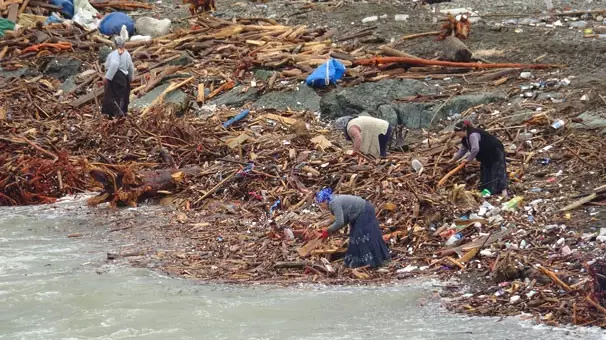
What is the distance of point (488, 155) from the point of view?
461 inches

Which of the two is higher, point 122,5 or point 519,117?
point 122,5

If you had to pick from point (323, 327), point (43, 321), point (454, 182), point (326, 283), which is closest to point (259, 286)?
point (326, 283)

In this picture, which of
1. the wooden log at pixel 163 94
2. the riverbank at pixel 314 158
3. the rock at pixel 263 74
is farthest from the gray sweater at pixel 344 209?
the rock at pixel 263 74

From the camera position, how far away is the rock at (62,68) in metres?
20.6

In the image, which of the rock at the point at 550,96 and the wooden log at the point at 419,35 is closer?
the rock at the point at 550,96

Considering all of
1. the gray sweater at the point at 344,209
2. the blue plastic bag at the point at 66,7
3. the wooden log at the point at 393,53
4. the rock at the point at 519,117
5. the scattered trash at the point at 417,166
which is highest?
the blue plastic bag at the point at 66,7

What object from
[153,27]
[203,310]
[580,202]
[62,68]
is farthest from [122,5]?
[203,310]

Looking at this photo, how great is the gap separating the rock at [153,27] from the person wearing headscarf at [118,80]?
6181 millimetres

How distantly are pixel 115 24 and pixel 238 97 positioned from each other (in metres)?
5.99

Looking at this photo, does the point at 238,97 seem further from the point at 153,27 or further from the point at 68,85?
the point at 153,27

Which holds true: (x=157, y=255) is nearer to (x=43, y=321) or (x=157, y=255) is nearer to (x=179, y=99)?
(x=43, y=321)

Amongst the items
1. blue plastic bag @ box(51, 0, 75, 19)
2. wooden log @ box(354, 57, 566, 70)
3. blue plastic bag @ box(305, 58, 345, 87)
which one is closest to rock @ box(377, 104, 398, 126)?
blue plastic bag @ box(305, 58, 345, 87)

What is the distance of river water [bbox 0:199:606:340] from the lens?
28.4 ft

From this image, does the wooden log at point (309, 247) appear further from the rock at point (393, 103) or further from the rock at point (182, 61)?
the rock at point (182, 61)
